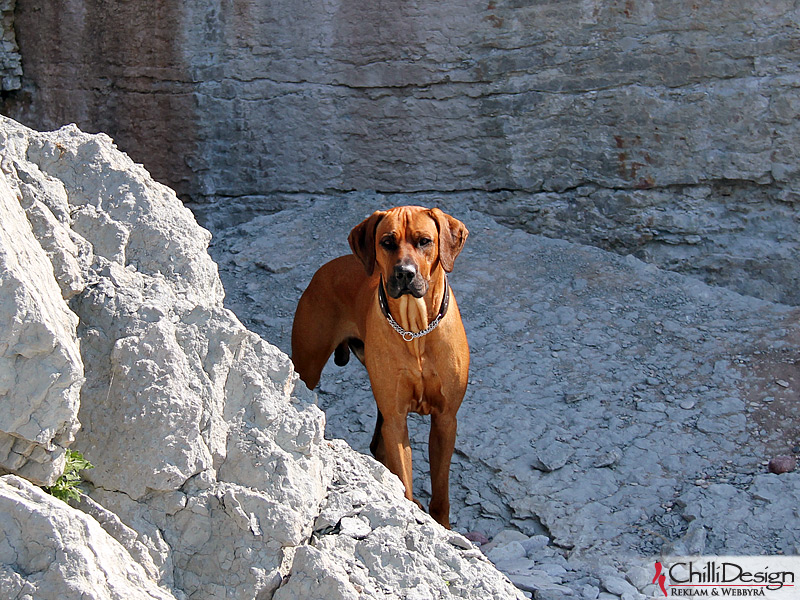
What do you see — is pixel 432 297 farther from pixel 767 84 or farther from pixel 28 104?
pixel 28 104

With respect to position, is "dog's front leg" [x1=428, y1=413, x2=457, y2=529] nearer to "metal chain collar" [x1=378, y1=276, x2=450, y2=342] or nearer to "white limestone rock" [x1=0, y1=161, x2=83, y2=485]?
"metal chain collar" [x1=378, y1=276, x2=450, y2=342]

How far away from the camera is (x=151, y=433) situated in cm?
260

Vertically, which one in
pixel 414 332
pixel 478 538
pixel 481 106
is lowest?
pixel 478 538

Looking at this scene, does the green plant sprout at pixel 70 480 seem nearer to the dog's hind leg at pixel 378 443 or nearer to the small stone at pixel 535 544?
the small stone at pixel 535 544

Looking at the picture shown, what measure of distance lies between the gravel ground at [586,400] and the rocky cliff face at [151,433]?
4.12 ft

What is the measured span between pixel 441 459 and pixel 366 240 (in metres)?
1.16

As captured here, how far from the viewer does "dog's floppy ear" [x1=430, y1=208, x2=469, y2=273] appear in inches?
Answer: 165

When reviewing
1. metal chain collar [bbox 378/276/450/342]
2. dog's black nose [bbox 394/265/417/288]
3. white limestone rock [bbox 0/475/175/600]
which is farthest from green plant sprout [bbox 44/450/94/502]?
metal chain collar [bbox 378/276/450/342]

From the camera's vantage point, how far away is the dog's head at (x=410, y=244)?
13.2ft

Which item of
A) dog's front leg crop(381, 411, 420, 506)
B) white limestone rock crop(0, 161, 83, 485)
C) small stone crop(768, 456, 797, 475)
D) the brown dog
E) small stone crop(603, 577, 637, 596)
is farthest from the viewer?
small stone crop(768, 456, 797, 475)

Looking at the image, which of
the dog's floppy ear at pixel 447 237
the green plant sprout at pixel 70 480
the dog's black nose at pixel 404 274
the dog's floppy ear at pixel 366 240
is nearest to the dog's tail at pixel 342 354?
the dog's floppy ear at pixel 366 240

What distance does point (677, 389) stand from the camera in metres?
5.81

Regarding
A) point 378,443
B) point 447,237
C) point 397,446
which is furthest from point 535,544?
point 447,237

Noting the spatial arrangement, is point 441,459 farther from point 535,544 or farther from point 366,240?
point 366,240
